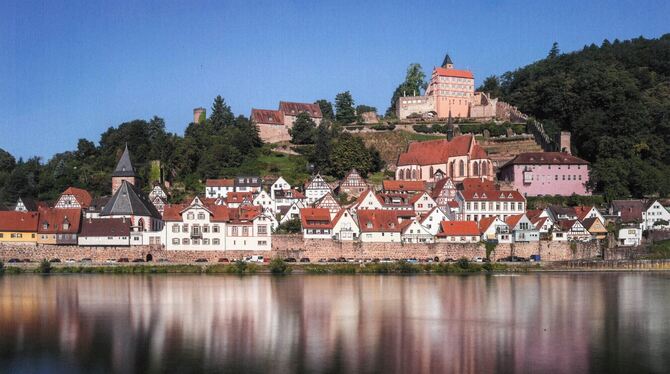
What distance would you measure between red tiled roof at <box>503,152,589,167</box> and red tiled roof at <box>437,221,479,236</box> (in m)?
12.0

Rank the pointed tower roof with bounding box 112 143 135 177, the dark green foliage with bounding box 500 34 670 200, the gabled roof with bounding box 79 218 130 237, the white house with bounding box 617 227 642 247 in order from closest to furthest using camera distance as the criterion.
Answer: the gabled roof with bounding box 79 218 130 237 < the white house with bounding box 617 227 642 247 < the dark green foliage with bounding box 500 34 670 200 < the pointed tower roof with bounding box 112 143 135 177

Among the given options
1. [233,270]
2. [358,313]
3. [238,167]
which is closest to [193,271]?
[233,270]

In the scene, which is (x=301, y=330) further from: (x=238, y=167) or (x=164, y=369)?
(x=238, y=167)

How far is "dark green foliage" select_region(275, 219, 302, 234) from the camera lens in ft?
170

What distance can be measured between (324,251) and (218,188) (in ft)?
52.5

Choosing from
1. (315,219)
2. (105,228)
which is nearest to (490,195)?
(315,219)

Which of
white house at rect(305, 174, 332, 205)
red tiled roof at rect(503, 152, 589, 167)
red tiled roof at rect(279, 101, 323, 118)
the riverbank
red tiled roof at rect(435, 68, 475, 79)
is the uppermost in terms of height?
red tiled roof at rect(435, 68, 475, 79)

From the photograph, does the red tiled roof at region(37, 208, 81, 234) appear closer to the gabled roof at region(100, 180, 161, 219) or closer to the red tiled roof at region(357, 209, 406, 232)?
the gabled roof at region(100, 180, 161, 219)

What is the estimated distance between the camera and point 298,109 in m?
Answer: 79.8

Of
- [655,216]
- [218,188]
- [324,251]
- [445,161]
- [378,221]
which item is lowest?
[324,251]

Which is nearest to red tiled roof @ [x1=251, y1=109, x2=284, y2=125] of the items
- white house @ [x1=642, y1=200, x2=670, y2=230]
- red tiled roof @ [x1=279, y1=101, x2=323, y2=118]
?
red tiled roof @ [x1=279, y1=101, x2=323, y2=118]

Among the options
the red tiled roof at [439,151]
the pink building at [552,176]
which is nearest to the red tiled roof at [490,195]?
the pink building at [552,176]

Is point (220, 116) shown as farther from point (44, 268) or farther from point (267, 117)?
point (44, 268)

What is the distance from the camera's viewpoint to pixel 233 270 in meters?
46.6
